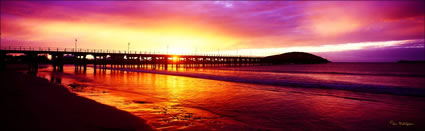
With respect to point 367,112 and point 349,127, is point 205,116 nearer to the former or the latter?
point 349,127

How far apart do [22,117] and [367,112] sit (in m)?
10.2

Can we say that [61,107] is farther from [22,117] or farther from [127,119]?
[127,119]

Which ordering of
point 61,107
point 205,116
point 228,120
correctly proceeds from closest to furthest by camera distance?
point 228,120, point 205,116, point 61,107

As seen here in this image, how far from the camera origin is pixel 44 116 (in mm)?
5797

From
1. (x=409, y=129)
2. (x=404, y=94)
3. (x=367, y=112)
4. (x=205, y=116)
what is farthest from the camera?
(x=404, y=94)

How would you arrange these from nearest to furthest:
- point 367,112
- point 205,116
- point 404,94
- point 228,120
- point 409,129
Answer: point 409,129 < point 228,120 < point 205,116 < point 367,112 < point 404,94

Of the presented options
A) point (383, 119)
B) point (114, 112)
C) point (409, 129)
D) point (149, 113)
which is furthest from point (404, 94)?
point (114, 112)

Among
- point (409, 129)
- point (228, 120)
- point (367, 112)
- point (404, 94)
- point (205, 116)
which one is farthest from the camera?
point (404, 94)

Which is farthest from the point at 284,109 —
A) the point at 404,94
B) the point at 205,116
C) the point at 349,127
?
the point at 404,94

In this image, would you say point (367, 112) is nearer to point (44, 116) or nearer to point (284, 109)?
point (284, 109)

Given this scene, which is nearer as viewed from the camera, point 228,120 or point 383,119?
point 228,120

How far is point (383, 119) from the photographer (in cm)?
668

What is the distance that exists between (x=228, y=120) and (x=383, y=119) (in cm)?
469

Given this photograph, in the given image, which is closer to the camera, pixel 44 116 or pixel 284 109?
pixel 44 116
